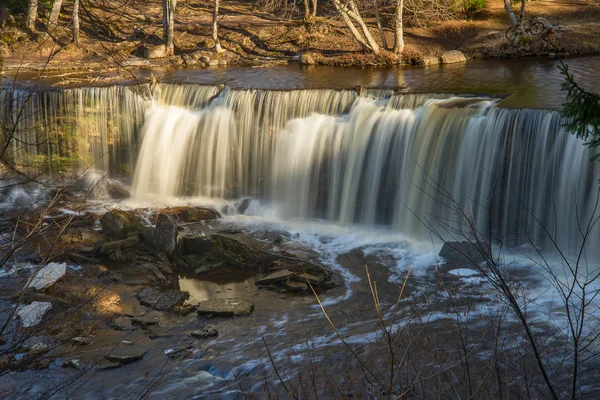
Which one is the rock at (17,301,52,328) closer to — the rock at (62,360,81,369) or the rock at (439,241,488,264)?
the rock at (62,360,81,369)

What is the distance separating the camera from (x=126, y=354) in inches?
344

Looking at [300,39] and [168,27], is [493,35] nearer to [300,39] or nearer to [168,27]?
[300,39]

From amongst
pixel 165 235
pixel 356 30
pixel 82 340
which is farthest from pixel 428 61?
pixel 82 340

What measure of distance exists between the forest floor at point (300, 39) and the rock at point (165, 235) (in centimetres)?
891

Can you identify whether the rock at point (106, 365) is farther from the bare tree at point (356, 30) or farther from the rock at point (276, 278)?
the bare tree at point (356, 30)

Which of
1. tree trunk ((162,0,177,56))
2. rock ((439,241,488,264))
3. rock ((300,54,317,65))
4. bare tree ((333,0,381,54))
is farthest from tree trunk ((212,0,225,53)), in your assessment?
rock ((439,241,488,264))

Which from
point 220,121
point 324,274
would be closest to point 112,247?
point 324,274

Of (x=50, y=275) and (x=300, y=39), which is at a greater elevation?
(x=300, y=39)

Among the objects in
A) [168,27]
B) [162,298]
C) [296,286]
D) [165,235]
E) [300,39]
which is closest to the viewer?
[162,298]

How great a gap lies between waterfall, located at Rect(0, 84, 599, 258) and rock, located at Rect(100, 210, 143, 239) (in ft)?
6.24

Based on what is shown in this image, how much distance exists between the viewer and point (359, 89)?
616 inches

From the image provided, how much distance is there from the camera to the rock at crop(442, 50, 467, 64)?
67.5 ft

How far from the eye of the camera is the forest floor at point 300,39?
21000mm

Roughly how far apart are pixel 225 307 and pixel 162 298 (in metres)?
1.06
